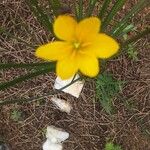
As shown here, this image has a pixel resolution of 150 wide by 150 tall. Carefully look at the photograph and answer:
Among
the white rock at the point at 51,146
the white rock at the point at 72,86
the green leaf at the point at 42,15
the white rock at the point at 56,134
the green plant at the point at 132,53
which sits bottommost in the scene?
the white rock at the point at 51,146

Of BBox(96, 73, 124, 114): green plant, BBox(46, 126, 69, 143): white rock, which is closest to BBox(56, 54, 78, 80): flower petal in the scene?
BBox(96, 73, 124, 114): green plant

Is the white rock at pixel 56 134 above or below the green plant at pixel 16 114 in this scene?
below

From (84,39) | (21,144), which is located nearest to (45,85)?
(21,144)

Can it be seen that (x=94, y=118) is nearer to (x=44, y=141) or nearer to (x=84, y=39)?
(x=44, y=141)

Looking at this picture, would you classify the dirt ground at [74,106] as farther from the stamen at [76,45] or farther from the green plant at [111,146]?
the stamen at [76,45]

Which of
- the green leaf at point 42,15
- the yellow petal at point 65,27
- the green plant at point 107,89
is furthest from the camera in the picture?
the green plant at point 107,89

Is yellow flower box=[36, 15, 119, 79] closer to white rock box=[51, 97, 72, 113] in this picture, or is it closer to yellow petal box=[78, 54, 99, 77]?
yellow petal box=[78, 54, 99, 77]

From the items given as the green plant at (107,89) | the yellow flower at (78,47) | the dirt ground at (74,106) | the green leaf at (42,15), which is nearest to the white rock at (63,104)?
the dirt ground at (74,106)
